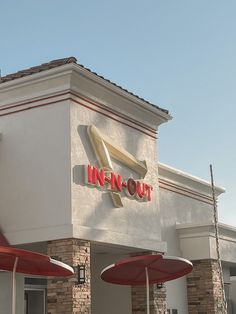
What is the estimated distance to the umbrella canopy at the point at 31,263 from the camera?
10109 mm

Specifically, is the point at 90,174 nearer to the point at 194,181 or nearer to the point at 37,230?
the point at 37,230

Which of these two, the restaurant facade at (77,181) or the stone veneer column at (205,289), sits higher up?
the restaurant facade at (77,181)

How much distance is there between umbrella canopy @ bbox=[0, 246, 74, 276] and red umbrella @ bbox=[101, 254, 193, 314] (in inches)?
45.2

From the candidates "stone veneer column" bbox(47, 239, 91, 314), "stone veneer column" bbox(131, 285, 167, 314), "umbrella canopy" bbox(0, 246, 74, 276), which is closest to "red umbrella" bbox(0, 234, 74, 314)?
"umbrella canopy" bbox(0, 246, 74, 276)

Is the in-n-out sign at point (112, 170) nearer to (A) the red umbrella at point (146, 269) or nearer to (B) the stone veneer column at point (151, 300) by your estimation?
(B) the stone veneer column at point (151, 300)

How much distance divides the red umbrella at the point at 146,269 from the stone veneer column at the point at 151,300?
4756 millimetres

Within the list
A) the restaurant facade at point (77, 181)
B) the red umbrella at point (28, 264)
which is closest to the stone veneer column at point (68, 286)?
the restaurant facade at point (77, 181)

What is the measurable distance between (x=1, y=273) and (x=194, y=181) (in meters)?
11.3

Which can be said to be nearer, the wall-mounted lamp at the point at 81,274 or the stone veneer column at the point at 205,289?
the wall-mounted lamp at the point at 81,274

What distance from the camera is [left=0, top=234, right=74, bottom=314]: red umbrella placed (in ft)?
33.2

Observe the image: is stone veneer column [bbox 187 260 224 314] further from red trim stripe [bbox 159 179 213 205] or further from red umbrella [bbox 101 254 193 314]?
red umbrella [bbox 101 254 193 314]

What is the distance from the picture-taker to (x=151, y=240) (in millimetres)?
18453

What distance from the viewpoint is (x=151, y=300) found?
1814 cm

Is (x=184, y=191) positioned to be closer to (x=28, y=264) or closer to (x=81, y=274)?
(x=81, y=274)
